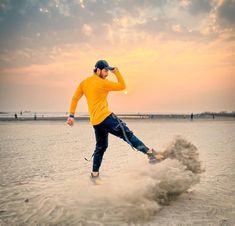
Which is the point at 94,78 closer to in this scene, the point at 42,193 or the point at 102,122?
the point at 102,122

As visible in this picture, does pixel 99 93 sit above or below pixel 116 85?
below

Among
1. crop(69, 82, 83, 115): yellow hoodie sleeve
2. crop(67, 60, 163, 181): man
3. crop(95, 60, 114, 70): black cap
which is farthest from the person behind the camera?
crop(69, 82, 83, 115): yellow hoodie sleeve

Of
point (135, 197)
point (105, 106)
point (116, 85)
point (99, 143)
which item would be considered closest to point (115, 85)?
point (116, 85)

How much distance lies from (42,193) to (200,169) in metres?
2.65

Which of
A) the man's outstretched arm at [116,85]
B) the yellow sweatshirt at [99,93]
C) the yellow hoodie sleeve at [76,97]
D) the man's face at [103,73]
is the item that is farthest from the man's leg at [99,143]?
the man's face at [103,73]

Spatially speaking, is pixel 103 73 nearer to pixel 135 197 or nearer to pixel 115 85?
pixel 115 85

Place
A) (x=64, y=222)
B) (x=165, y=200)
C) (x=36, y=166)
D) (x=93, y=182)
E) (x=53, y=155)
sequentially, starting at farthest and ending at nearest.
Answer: (x=53, y=155) → (x=36, y=166) → (x=93, y=182) → (x=165, y=200) → (x=64, y=222)

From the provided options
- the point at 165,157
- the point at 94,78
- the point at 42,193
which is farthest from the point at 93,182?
the point at 94,78

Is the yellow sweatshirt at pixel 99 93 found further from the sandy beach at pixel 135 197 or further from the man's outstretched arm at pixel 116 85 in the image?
the sandy beach at pixel 135 197

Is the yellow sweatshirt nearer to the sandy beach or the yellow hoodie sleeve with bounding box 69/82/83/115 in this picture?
the yellow hoodie sleeve with bounding box 69/82/83/115

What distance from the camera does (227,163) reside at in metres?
7.57

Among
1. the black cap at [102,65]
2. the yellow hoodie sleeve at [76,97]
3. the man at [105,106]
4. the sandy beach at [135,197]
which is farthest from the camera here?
the yellow hoodie sleeve at [76,97]

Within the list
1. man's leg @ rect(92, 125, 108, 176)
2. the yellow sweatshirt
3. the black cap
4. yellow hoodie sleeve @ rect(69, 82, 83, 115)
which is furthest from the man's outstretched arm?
man's leg @ rect(92, 125, 108, 176)

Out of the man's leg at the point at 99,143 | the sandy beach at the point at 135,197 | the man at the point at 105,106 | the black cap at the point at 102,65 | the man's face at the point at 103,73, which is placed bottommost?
the sandy beach at the point at 135,197
